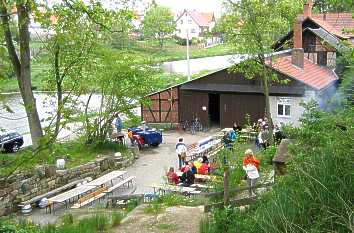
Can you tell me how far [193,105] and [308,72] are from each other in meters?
6.56

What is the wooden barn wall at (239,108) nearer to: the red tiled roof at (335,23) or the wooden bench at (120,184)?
the red tiled roof at (335,23)

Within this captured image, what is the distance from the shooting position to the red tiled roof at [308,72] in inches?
1050

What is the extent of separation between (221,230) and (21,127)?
25668 mm

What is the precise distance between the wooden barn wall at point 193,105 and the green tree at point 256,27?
8.08m

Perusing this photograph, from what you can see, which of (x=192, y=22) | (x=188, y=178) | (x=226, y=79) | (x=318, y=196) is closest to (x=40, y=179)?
(x=188, y=178)

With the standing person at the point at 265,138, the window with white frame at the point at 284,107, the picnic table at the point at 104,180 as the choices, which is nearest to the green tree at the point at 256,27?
the standing person at the point at 265,138

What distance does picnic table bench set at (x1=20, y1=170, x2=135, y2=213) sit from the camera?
15.0 metres

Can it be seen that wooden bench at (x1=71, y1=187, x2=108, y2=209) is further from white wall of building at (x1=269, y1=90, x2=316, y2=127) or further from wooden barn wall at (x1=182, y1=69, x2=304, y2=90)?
wooden barn wall at (x1=182, y1=69, x2=304, y2=90)

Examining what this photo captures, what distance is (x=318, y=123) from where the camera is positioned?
27.8ft

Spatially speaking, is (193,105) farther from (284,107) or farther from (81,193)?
(81,193)

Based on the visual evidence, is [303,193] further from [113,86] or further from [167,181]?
[113,86]

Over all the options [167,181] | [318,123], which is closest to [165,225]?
[318,123]

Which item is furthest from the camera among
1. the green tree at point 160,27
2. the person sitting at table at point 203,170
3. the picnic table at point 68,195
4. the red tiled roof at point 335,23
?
the green tree at point 160,27

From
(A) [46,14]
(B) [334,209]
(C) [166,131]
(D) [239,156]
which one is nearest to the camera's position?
(B) [334,209]
